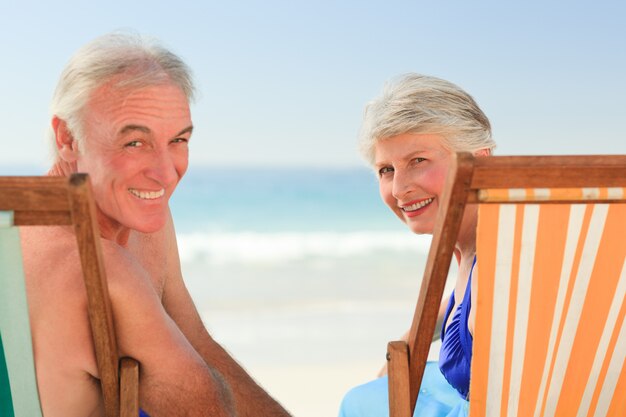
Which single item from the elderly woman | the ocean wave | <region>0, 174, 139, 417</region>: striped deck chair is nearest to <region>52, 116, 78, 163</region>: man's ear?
<region>0, 174, 139, 417</region>: striped deck chair

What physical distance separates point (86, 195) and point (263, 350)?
643 centimetres

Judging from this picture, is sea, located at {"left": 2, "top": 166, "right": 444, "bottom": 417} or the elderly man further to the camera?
sea, located at {"left": 2, "top": 166, "right": 444, "bottom": 417}

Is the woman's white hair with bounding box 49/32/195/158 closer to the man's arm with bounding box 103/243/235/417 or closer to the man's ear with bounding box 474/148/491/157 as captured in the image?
the man's arm with bounding box 103/243/235/417

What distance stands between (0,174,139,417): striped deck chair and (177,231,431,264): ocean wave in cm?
1237

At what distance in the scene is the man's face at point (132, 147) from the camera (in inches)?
89.1

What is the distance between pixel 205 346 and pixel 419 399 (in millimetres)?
794

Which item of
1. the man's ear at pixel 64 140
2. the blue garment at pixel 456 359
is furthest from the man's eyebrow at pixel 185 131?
the blue garment at pixel 456 359

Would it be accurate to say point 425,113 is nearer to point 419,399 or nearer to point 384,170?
point 384,170

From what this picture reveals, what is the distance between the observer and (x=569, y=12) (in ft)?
81.9

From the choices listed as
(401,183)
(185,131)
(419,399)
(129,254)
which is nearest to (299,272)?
(419,399)

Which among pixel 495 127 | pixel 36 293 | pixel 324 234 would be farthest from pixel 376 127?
pixel 495 127

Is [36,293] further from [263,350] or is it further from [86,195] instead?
[263,350]

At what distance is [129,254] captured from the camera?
2.06 metres

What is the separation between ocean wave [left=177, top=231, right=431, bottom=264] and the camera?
14.9 metres
